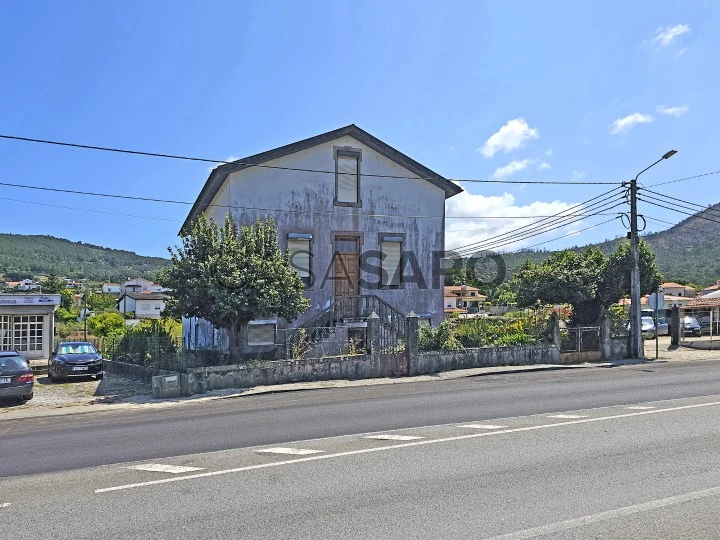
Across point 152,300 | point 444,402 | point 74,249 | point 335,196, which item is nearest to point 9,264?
point 74,249

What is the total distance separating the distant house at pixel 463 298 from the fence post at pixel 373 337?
74.0 m

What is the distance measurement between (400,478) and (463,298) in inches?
4245

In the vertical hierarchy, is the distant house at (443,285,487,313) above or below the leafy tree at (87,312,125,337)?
above

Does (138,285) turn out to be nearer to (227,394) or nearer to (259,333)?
(259,333)

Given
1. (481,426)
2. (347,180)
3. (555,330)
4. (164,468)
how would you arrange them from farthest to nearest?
(347,180)
(555,330)
(481,426)
(164,468)

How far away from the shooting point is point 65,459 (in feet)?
26.8

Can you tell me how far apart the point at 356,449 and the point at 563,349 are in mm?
16749

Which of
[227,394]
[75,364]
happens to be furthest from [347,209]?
[75,364]

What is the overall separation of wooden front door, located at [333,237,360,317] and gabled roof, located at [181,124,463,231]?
12.0 feet

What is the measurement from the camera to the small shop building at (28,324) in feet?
91.5

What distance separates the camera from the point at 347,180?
23781mm

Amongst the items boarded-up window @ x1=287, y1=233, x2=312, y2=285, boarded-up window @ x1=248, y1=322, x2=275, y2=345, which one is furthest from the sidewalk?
boarded-up window @ x1=287, y1=233, x2=312, y2=285

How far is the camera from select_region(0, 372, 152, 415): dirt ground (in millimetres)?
16000

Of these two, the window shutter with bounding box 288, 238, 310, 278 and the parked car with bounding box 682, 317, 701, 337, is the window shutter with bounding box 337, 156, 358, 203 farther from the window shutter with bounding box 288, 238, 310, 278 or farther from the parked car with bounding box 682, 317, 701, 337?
the parked car with bounding box 682, 317, 701, 337
